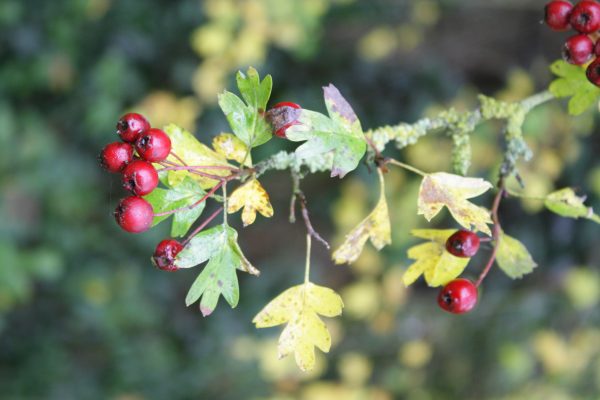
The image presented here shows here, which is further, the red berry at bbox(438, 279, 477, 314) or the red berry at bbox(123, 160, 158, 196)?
the red berry at bbox(438, 279, 477, 314)

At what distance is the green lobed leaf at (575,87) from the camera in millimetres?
977

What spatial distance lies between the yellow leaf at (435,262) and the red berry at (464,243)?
0.04 metres

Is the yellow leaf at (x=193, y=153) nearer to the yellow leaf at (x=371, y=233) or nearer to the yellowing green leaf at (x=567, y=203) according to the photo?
the yellow leaf at (x=371, y=233)

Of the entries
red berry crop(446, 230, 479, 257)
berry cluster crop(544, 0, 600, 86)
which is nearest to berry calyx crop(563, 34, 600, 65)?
berry cluster crop(544, 0, 600, 86)

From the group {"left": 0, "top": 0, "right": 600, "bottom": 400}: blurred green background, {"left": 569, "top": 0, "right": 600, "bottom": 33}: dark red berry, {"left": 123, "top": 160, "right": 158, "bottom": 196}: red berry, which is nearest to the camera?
{"left": 123, "top": 160, "right": 158, "bottom": 196}: red berry

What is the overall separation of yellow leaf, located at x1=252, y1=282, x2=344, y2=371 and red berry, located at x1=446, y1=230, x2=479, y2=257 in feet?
0.66

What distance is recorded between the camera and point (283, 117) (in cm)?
88

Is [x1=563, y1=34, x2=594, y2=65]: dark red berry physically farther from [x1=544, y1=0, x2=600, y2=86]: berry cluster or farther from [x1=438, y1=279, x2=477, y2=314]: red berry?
[x1=438, y1=279, x2=477, y2=314]: red berry

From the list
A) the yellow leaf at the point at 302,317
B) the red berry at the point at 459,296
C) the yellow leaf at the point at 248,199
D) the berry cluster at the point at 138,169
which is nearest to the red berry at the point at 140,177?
the berry cluster at the point at 138,169

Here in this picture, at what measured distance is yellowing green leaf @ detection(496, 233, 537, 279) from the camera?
3.35 feet

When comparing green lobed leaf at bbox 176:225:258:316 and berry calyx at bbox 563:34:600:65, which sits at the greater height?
berry calyx at bbox 563:34:600:65

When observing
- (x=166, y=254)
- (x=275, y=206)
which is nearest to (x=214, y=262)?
(x=166, y=254)

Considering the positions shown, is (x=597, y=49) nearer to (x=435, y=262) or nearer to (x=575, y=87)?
(x=575, y=87)

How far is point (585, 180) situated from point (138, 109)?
177 centimetres
